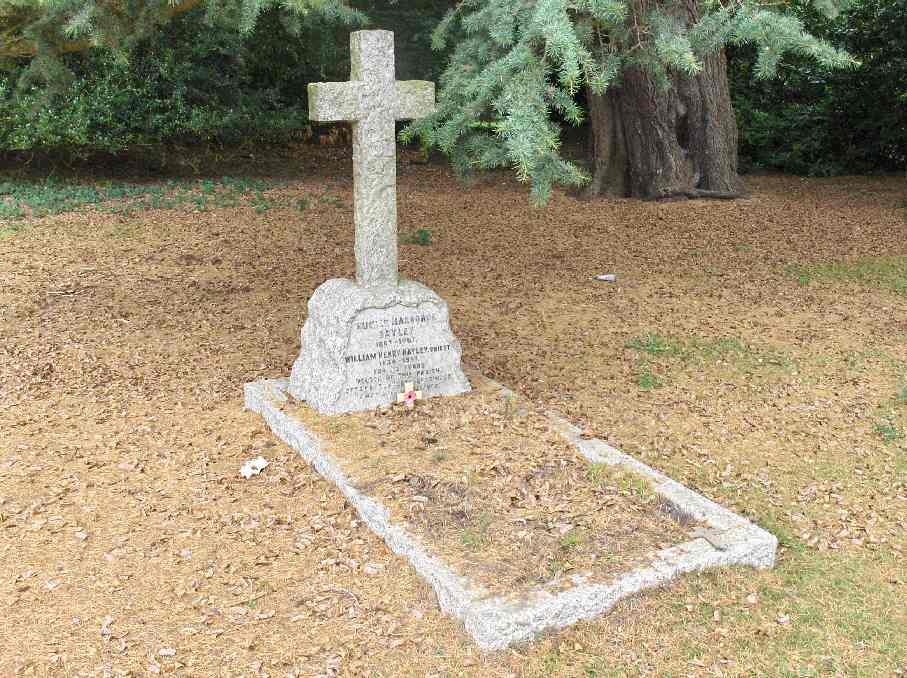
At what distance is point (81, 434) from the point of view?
16.7 ft

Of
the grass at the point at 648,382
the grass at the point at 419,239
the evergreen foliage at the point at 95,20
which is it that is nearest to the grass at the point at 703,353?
the grass at the point at 648,382

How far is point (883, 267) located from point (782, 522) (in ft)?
17.0

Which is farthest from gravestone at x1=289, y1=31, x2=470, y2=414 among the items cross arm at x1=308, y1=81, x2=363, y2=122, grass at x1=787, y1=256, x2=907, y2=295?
grass at x1=787, y1=256, x2=907, y2=295

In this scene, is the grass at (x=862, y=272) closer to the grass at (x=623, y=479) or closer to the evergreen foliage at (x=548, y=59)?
the evergreen foliage at (x=548, y=59)

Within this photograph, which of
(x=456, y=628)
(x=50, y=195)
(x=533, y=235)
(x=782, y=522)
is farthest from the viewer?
(x=50, y=195)

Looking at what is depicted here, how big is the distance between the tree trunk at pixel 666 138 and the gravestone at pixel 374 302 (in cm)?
626

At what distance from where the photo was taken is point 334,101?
15.5 feet

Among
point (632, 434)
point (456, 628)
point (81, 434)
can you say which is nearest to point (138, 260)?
point (81, 434)

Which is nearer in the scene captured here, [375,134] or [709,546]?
[709,546]

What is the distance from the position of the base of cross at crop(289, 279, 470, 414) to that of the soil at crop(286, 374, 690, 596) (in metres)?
0.13

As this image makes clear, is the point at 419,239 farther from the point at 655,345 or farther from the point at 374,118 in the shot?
the point at 374,118

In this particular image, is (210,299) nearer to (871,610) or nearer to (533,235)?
(533,235)

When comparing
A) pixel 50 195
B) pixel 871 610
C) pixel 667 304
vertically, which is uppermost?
pixel 50 195

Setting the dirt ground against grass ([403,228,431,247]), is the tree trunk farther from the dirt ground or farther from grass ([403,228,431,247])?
grass ([403,228,431,247])
